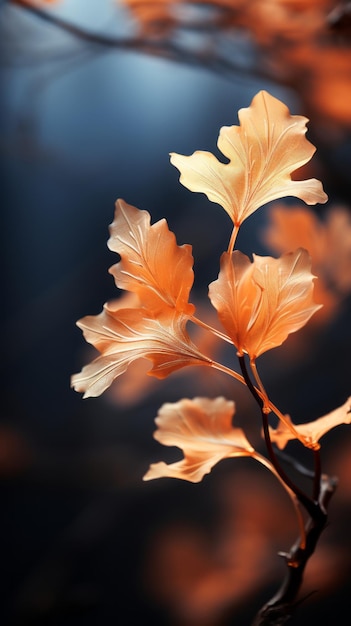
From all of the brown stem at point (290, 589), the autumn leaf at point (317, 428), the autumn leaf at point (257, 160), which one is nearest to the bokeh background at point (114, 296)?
the brown stem at point (290, 589)

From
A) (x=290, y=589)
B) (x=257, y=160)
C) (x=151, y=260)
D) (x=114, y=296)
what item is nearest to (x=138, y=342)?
(x=151, y=260)

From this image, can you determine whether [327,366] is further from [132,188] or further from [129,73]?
[129,73]

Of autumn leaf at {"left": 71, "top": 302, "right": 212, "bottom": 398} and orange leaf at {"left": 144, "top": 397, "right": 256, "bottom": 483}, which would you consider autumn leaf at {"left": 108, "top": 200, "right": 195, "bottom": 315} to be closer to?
autumn leaf at {"left": 71, "top": 302, "right": 212, "bottom": 398}

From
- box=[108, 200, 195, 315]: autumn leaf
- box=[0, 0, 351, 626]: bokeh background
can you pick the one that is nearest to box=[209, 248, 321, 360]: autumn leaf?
box=[108, 200, 195, 315]: autumn leaf

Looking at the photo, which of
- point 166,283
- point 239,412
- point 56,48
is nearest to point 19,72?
point 56,48

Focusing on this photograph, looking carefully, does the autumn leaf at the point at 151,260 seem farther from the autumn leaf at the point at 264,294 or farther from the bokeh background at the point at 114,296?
the bokeh background at the point at 114,296

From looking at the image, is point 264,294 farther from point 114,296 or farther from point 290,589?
point 114,296

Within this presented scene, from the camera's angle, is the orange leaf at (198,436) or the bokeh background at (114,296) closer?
the orange leaf at (198,436)
